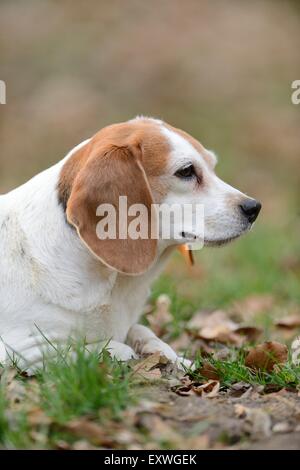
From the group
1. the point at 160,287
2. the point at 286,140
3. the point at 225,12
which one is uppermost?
the point at 225,12

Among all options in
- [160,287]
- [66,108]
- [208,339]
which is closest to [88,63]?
[66,108]

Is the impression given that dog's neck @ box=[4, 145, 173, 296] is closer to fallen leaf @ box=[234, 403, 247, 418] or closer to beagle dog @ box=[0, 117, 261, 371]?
beagle dog @ box=[0, 117, 261, 371]

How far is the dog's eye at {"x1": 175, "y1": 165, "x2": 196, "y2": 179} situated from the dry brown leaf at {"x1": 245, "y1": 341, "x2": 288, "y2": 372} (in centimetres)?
98

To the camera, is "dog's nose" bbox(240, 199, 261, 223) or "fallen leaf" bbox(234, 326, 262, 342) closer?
"dog's nose" bbox(240, 199, 261, 223)

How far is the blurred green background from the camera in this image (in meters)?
13.3

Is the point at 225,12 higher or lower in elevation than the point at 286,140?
higher

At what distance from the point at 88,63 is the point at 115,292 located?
12.2 meters

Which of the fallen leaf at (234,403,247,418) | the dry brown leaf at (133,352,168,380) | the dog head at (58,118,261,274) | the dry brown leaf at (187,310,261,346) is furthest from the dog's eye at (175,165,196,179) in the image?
the dry brown leaf at (187,310,261,346)

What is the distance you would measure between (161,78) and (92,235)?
1190 centimetres

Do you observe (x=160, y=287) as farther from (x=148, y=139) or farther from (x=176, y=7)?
(x=176, y=7)

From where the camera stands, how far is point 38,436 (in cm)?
299

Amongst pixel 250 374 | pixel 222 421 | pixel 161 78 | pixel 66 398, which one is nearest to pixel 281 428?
pixel 222 421

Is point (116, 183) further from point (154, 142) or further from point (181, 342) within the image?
point (181, 342)

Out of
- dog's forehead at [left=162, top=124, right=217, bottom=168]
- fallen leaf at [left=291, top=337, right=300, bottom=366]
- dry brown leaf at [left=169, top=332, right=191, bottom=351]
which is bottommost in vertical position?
dry brown leaf at [left=169, top=332, right=191, bottom=351]
